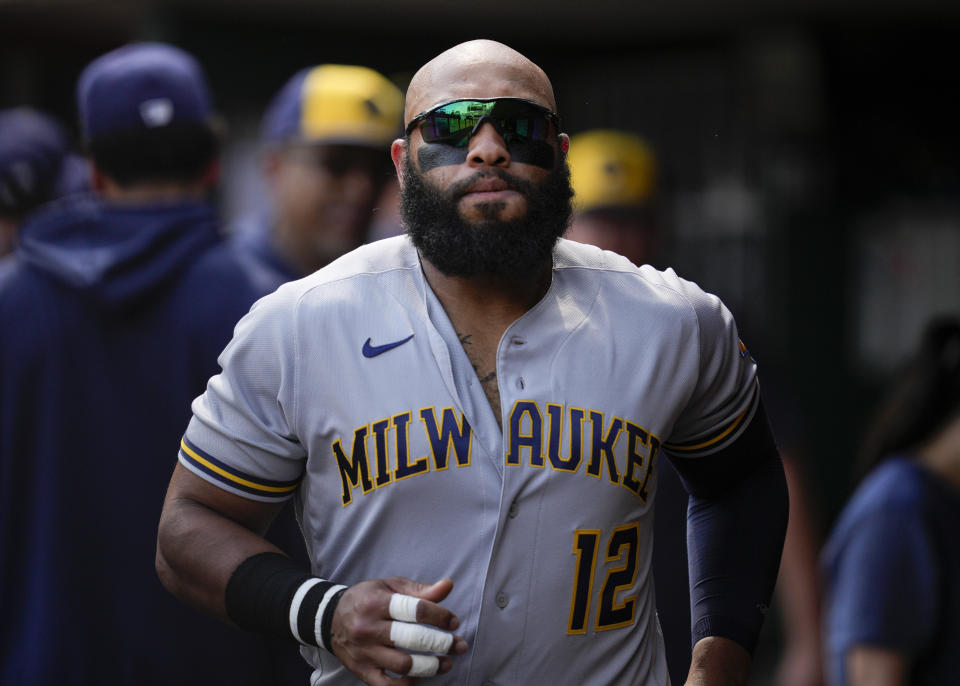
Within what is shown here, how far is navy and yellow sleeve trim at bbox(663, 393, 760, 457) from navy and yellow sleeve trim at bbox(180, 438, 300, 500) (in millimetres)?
813

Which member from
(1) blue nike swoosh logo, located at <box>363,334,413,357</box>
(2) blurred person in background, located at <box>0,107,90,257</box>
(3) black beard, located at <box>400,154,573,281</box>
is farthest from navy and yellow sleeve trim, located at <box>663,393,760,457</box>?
(2) blurred person in background, located at <box>0,107,90,257</box>

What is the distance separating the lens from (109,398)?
3.64 metres

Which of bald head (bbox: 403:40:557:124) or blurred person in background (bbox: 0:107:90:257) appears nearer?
bald head (bbox: 403:40:557:124)

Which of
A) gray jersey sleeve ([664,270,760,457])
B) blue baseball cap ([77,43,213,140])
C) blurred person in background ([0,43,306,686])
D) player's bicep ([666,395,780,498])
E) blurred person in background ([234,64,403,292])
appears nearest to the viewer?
gray jersey sleeve ([664,270,760,457])

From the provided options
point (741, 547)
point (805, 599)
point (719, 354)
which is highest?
point (719, 354)

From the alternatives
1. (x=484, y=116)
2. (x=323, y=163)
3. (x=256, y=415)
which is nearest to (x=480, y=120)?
(x=484, y=116)

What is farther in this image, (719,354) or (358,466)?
(719,354)

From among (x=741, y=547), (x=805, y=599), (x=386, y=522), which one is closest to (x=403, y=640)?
(x=386, y=522)

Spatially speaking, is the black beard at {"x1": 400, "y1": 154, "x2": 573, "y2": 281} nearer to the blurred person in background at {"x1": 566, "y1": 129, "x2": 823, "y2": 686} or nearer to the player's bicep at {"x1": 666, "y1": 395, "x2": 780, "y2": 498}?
the player's bicep at {"x1": 666, "y1": 395, "x2": 780, "y2": 498}

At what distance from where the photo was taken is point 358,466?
257 centimetres

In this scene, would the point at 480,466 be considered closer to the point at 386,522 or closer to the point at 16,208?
the point at 386,522

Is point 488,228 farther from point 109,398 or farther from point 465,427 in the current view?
point 109,398

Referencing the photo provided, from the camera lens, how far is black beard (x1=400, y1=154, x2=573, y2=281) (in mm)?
2570

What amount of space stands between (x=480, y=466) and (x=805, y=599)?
9.42 ft
